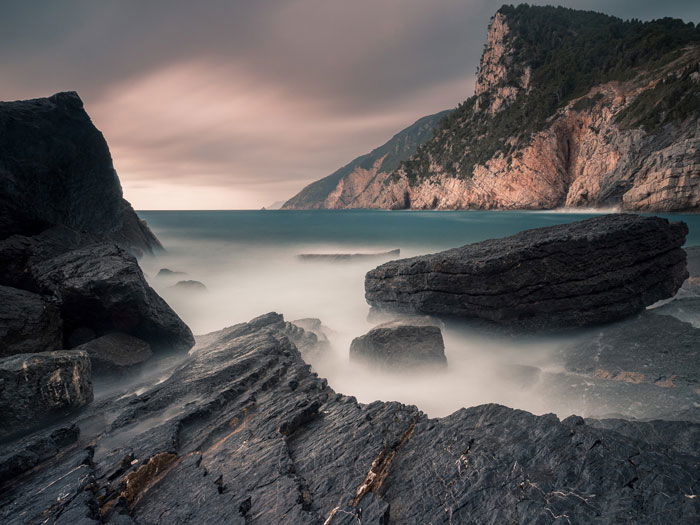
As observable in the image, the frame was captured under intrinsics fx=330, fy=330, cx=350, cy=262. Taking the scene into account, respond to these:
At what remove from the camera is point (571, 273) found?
780 cm

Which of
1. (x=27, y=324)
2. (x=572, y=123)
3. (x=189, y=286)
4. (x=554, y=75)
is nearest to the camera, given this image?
(x=27, y=324)

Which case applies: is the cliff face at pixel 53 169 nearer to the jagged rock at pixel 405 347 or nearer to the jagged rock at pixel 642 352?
the jagged rock at pixel 405 347

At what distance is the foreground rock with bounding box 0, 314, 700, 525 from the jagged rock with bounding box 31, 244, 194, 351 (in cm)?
248

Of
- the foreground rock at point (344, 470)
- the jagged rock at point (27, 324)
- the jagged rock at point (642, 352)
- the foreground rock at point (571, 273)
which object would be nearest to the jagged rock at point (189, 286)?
the jagged rock at point (27, 324)

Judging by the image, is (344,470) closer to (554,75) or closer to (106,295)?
(106,295)

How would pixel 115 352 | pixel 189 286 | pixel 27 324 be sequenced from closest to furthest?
pixel 27 324 → pixel 115 352 → pixel 189 286

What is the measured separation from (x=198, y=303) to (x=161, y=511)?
12450 mm

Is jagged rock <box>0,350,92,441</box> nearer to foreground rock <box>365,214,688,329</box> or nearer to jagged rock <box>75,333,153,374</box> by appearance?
jagged rock <box>75,333,153,374</box>

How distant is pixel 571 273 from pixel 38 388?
987cm

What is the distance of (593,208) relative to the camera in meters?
53.6

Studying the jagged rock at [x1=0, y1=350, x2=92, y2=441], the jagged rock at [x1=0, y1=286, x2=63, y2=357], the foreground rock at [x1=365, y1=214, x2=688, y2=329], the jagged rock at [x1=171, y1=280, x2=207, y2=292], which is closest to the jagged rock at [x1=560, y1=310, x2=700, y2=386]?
the foreground rock at [x1=365, y1=214, x2=688, y2=329]

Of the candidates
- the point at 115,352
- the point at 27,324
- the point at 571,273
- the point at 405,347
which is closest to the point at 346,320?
the point at 405,347

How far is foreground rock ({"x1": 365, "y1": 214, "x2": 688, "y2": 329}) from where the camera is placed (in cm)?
775

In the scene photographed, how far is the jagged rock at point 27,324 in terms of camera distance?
488 centimetres
